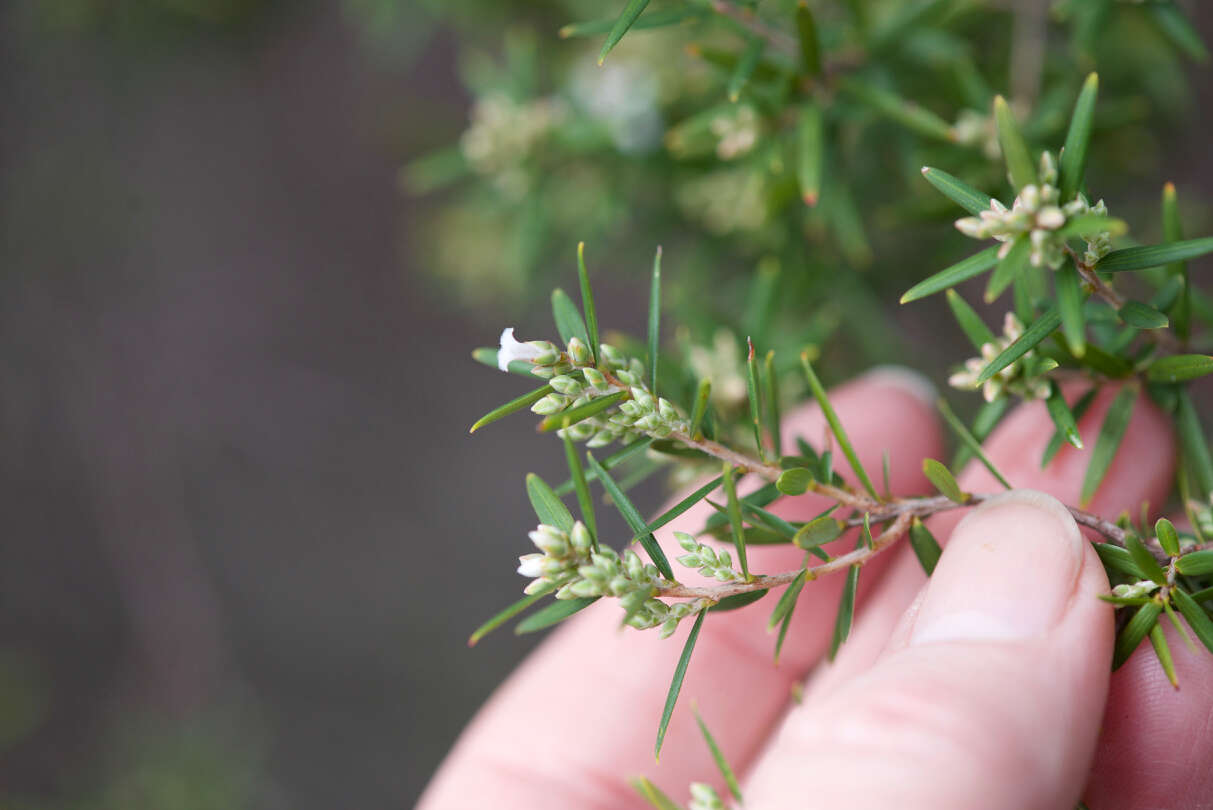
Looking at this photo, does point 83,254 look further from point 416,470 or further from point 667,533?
point 667,533

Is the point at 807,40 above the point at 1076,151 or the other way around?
above

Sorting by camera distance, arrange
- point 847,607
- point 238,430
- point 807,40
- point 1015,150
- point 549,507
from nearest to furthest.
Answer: point 1015,150
point 549,507
point 847,607
point 807,40
point 238,430

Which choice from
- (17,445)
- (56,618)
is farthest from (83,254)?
(56,618)

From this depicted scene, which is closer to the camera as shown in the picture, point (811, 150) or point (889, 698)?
point (889, 698)

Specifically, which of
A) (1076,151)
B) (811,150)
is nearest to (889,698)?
(1076,151)

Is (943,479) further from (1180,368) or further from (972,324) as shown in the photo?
(1180,368)

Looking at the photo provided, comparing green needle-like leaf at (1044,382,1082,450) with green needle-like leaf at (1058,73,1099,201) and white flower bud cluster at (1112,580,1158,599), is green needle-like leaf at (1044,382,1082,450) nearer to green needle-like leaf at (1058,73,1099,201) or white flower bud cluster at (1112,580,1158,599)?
white flower bud cluster at (1112,580,1158,599)

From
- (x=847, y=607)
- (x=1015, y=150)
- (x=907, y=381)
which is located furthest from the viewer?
(x=907, y=381)

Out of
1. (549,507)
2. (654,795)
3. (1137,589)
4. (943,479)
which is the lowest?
(654,795)

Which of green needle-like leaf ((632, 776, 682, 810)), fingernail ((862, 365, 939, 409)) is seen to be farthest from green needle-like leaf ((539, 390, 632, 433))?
fingernail ((862, 365, 939, 409))
